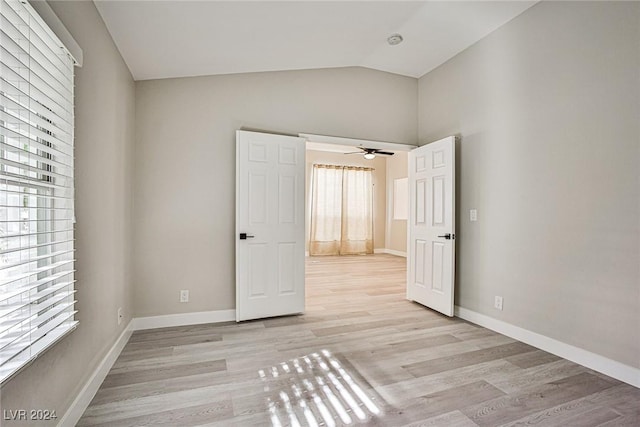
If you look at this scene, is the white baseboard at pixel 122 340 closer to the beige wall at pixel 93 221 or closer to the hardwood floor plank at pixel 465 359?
the beige wall at pixel 93 221

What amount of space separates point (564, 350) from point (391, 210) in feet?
22.3

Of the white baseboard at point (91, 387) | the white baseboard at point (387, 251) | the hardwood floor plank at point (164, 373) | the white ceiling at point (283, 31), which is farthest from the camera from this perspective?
the white baseboard at point (387, 251)

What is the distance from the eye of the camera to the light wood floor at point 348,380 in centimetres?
185

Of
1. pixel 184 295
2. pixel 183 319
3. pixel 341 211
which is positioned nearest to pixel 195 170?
pixel 184 295

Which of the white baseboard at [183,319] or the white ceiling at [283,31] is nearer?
the white ceiling at [283,31]

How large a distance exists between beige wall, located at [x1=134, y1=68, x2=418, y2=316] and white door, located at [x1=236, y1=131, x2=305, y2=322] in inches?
6.3

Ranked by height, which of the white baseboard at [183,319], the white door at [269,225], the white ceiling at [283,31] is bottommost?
the white baseboard at [183,319]

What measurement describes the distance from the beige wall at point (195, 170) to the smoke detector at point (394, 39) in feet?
2.94

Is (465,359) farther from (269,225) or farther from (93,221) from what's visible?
(93,221)

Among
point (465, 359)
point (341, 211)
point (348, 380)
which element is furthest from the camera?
point (341, 211)

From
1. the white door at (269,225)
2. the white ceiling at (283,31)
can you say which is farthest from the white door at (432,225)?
the white door at (269,225)

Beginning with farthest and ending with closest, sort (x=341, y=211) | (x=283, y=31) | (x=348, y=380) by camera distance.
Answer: (x=341, y=211)
(x=283, y=31)
(x=348, y=380)

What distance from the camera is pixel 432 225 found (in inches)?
149

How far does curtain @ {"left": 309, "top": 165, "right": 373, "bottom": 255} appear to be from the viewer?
8.57 meters
